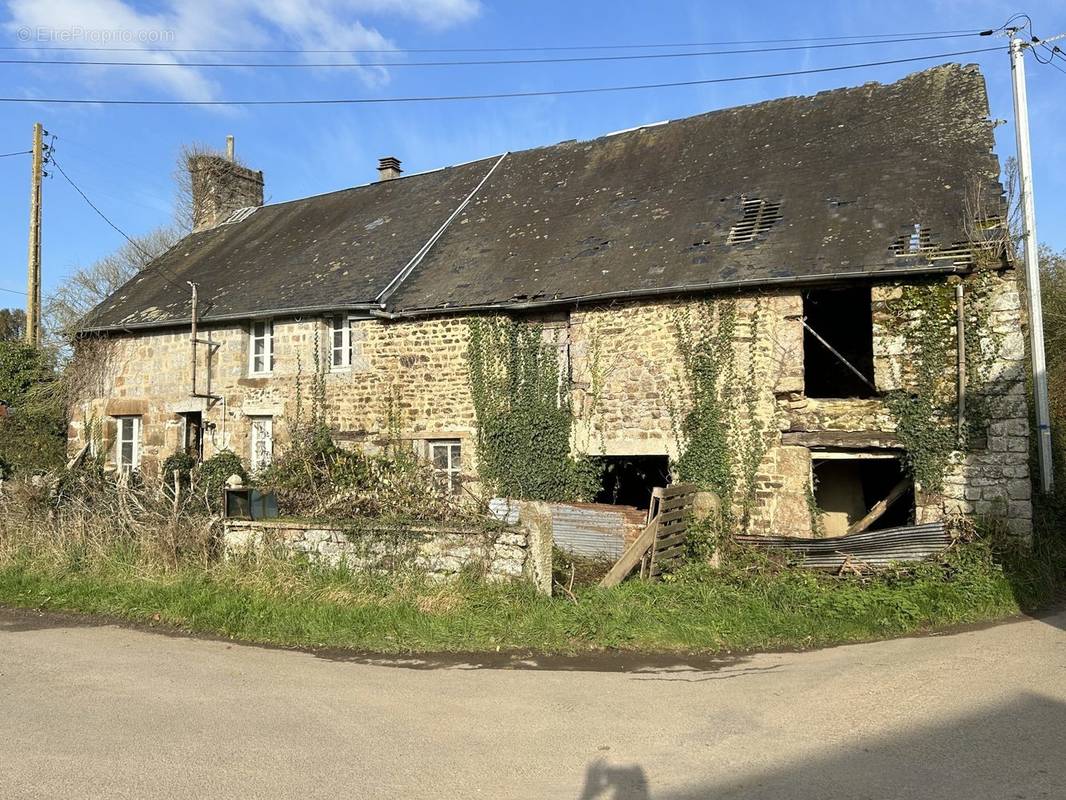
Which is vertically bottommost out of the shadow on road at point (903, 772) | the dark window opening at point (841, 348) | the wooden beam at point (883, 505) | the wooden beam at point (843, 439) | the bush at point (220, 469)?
the shadow on road at point (903, 772)

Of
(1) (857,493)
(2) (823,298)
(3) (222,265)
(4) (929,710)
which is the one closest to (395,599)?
(4) (929,710)

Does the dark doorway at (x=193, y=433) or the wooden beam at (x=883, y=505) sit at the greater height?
the dark doorway at (x=193, y=433)

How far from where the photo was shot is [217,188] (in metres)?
22.1

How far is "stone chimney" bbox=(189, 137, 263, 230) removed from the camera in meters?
21.9

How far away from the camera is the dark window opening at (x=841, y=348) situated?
13.8 meters

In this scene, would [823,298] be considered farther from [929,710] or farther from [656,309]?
[929,710]

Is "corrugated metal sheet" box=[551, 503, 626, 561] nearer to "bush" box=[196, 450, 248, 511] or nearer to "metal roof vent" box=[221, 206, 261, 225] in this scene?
"bush" box=[196, 450, 248, 511]

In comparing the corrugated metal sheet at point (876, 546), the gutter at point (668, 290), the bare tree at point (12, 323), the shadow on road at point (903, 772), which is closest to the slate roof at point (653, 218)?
the gutter at point (668, 290)

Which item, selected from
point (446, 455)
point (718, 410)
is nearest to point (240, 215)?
point (446, 455)

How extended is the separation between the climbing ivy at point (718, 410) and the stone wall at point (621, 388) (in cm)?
6

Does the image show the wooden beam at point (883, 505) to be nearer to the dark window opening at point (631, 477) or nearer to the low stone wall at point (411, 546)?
the dark window opening at point (631, 477)

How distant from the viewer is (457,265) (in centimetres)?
1455

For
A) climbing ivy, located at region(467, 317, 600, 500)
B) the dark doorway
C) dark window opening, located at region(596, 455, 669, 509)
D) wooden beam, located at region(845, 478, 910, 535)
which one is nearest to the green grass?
wooden beam, located at region(845, 478, 910, 535)

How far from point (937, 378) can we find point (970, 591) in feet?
9.32
